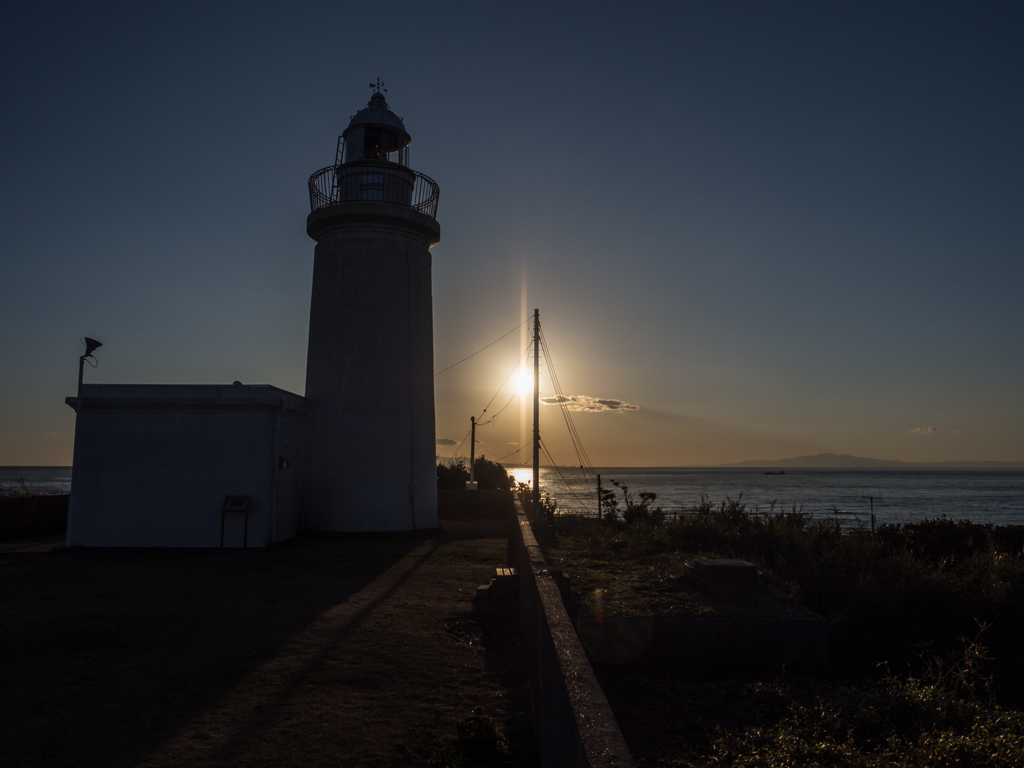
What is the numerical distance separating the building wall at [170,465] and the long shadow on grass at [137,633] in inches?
26.6

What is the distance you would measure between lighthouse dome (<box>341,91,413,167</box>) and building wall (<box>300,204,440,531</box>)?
1871 millimetres

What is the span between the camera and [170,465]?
523 inches

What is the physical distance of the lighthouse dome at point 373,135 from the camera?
17.0 m

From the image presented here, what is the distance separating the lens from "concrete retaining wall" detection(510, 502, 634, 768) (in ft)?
9.58

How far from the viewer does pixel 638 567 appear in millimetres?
10242

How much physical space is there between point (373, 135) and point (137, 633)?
1374cm

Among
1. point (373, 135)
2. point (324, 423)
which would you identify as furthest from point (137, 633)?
point (373, 135)

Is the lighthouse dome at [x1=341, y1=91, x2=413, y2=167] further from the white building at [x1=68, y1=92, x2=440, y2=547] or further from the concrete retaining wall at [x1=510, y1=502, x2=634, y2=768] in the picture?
the concrete retaining wall at [x1=510, y1=502, x2=634, y2=768]

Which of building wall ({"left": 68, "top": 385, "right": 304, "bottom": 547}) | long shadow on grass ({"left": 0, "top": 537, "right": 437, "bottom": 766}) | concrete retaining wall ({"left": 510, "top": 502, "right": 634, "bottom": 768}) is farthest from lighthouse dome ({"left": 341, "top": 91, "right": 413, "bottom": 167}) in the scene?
concrete retaining wall ({"left": 510, "top": 502, "right": 634, "bottom": 768})

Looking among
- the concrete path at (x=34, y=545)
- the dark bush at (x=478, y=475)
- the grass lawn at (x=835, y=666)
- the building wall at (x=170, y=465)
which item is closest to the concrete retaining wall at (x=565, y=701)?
the grass lawn at (x=835, y=666)

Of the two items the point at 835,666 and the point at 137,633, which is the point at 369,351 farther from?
the point at 835,666

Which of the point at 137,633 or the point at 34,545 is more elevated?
the point at 34,545

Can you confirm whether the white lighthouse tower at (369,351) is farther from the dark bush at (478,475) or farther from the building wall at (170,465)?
the dark bush at (478,475)

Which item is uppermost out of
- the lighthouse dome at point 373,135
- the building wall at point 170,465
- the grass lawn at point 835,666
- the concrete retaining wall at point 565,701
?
the lighthouse dome at point 373,135
